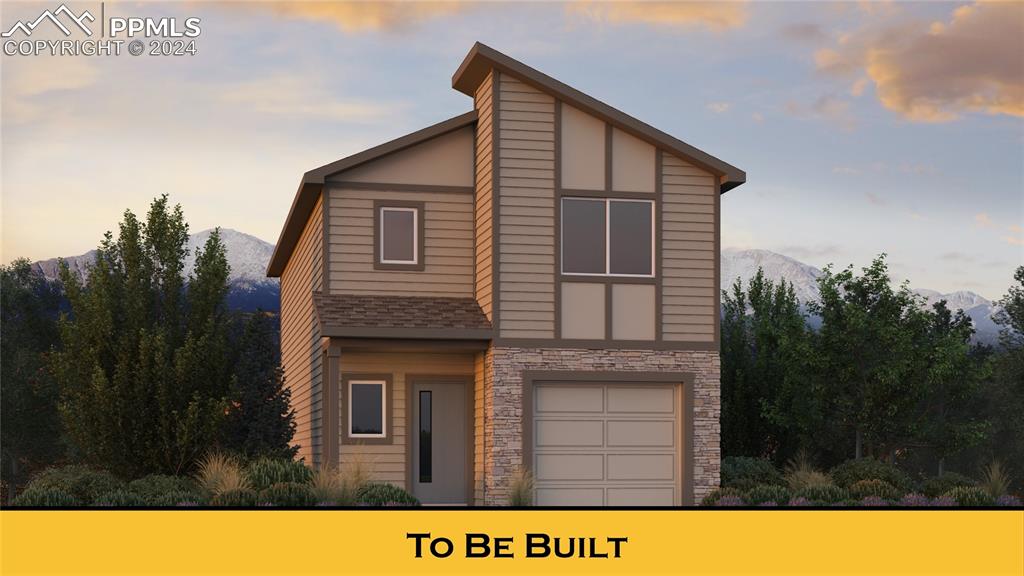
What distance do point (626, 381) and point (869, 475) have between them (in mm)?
5488

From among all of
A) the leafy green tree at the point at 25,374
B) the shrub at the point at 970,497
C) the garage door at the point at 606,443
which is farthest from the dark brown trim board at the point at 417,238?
the leafy green tree at the point at 25,374

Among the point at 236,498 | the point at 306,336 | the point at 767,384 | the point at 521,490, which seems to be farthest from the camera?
the point at 767,384

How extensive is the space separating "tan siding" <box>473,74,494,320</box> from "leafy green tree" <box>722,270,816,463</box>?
9204 mm

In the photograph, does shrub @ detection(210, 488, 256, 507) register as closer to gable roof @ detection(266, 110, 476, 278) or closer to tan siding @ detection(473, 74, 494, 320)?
tan siding @ detection(473, 74, 494, 320)

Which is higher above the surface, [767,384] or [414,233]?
[414,233]

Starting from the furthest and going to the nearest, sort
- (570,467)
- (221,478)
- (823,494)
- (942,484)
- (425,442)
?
(942,484) < (425,442) < (570,467) < (823,494) < (221,478)

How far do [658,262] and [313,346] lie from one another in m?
7.27

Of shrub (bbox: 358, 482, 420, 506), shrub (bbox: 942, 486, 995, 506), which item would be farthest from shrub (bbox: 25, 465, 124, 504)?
shrub (bbox: 942, 486, 995, 506)

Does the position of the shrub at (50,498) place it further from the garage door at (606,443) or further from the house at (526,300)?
the garage door at (606,443)

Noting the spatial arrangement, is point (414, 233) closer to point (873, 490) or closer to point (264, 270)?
point (873, 490)

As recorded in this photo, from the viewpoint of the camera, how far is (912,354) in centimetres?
2861

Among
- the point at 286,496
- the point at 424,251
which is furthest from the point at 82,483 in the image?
the point at 424,251

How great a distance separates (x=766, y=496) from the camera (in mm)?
21922

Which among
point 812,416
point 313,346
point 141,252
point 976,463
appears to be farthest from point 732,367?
point 976,463
